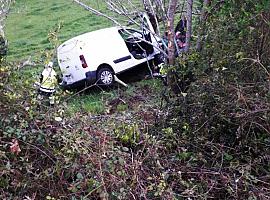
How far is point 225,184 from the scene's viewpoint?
145 inches

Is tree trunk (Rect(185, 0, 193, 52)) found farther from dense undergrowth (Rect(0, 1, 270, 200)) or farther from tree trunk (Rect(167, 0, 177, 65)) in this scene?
dense undergrowth (Rect(0, 1, 270, 200))

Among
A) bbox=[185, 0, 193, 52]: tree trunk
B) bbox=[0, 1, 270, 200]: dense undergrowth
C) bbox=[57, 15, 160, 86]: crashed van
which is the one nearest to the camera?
bbox=[0, 1, 270, 200]: dense undergrowth

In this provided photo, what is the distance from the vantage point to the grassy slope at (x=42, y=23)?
48.1 ft

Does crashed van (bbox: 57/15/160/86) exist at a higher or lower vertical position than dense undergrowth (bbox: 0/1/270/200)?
lower

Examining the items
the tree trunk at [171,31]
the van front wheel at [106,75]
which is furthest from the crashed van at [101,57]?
the tree trunk at [171,31]

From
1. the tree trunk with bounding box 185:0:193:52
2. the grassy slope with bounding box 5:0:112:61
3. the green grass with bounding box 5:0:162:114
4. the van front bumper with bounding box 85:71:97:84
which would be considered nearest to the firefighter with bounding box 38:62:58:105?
the tree trunk with bounding box 185:0:193:52

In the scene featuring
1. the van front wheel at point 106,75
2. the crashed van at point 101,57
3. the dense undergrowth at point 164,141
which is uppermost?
the dense undergrowth at point 164,141

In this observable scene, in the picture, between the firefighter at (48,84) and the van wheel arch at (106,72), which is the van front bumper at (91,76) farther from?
the firefighter at (48,84)

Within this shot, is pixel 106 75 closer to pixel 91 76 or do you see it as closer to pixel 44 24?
pixel 91 76

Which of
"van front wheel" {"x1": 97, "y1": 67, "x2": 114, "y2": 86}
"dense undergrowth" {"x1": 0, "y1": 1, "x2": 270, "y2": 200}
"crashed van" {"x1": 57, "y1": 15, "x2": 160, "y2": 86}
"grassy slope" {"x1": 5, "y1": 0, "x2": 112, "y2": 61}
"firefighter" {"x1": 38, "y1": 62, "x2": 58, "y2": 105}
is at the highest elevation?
"firefighter" {"x1": 38, "y1": 62, "x2": 58, "y2": 105}

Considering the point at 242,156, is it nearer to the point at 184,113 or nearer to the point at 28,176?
the point at 184,113

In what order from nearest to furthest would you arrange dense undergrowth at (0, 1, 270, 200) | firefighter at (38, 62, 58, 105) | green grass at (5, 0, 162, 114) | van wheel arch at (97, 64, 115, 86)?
1. dense undergrowth at (0, 1, 270, 200)
2. firefighter at (38, 62, 58, 105)
3. van wheel arch at (97, 64, 115, 86)
4. green grass at (5, 0, 162, 114)

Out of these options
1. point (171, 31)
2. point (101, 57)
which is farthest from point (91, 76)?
point (171, 31)

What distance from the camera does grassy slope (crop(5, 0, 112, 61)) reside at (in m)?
14.7
